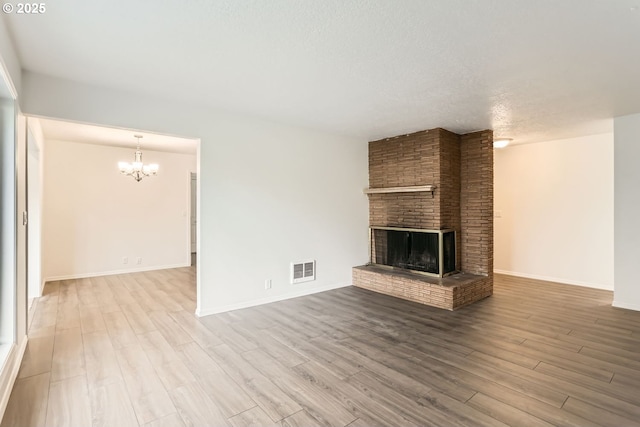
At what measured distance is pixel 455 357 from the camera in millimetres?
2865

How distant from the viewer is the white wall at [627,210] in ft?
13.7

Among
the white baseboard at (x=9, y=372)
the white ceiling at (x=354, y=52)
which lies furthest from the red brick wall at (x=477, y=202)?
the white baseboard at (x=9, y=372)

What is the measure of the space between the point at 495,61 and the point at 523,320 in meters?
3.02

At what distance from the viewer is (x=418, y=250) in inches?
201

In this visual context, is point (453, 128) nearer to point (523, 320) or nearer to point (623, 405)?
point (523, 320)

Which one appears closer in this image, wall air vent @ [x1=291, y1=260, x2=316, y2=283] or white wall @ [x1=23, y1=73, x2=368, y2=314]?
white wall @ [x1=23, y1=73, x2=368, y2=314]

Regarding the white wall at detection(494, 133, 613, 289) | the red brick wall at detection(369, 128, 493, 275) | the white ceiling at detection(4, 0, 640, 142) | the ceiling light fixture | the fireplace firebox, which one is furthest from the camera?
the ceiling light fixture

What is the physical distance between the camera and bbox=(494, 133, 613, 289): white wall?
5297 millimetres

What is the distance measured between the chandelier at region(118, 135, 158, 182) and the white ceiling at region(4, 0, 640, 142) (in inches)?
119

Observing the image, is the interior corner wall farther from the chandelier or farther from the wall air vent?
the wall air vent

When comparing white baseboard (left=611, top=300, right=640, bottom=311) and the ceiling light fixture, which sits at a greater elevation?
the ceiling light fixture

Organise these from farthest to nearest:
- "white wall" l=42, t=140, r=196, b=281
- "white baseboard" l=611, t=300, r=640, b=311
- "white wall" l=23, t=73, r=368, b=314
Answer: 1. "white wall" l=42, t=140, r=196, b=281
2. "white baseboard" l=611, t=300, r=640, b=311
3. "white wall" l=23, t=73, r=368, b=314

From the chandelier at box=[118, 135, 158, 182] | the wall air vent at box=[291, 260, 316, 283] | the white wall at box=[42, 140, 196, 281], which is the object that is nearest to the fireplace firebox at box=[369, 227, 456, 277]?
the wall air vent at box=[291, 260, 316, 283]

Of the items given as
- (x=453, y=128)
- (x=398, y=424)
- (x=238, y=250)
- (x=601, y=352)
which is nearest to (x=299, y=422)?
(x=398, y=424)
